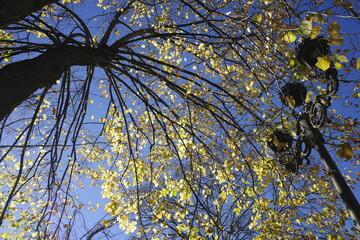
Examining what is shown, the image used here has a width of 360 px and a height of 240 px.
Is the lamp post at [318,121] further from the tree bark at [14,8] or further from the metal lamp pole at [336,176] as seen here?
the tree bark at [14,8]

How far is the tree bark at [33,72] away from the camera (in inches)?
85.0

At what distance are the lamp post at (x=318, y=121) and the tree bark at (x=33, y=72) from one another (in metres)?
2.31

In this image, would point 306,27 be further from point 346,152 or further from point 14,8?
point 14,8

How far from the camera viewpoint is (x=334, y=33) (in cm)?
155

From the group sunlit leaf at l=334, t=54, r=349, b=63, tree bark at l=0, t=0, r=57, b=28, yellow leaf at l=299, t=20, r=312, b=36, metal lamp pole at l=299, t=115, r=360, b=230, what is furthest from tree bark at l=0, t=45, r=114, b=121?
metal lamp pole at l=299, t=115, r=360, b=230

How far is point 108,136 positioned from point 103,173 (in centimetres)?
93

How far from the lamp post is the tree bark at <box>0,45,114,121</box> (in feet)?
7.59

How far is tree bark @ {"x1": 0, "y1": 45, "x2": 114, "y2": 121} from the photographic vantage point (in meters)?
2.16

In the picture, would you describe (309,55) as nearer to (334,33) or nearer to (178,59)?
(334,33)

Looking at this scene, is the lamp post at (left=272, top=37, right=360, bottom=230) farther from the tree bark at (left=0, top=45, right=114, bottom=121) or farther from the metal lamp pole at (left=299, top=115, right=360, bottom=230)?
the tree bark at (left=0, top=45, right=114, bottom=121)

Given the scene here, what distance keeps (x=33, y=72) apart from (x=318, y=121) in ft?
10.7

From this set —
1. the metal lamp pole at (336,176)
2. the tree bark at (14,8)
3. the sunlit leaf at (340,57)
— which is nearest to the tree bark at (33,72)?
the tree bark at (14,8)

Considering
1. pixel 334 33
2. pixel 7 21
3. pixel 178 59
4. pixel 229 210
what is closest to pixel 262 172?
pixel 178 59

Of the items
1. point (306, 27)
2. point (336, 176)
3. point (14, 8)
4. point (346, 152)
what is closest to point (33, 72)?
point (14, 8)
